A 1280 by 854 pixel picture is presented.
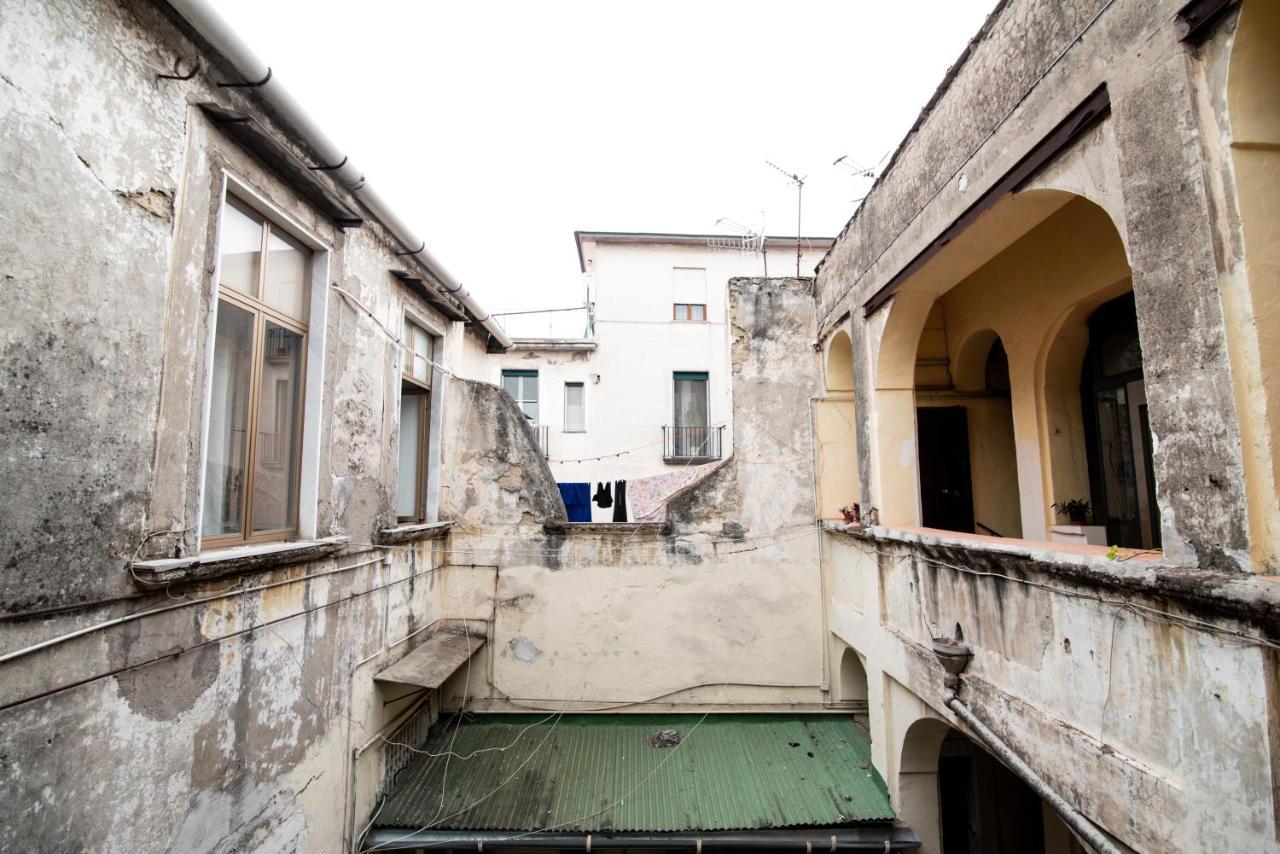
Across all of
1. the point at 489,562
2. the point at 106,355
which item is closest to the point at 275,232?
the point at 106,355

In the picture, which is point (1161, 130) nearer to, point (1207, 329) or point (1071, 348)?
point (1207, 329)

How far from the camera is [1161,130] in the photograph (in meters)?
2.79

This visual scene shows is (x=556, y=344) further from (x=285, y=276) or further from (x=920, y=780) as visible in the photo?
(x=920, y=780)

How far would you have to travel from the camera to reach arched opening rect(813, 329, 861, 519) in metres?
7.64

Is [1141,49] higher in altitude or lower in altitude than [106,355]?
higher

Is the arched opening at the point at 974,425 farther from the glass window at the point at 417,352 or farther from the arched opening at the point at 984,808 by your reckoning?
the glass window at the point at 417,352

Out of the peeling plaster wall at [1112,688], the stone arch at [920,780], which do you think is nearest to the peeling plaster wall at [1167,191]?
the peeling plaster wall at [1112,688]

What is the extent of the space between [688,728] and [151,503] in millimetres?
6053

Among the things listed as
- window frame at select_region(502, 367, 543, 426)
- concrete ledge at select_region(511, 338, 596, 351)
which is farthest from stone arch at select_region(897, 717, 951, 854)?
concrete ledge at select_region(511, 338, 596, 351)

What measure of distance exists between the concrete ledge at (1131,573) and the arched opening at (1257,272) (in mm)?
193

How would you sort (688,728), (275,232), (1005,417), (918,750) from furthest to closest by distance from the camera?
(1005,417)
(688,728)
(918,750)
(275,232)

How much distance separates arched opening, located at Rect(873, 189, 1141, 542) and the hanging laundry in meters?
5.34

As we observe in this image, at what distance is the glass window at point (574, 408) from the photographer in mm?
16641

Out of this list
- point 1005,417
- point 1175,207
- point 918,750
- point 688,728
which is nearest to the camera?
point 1175,207
